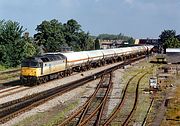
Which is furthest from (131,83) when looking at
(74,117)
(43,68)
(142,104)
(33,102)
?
(74,117)

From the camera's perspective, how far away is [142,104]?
2812cm

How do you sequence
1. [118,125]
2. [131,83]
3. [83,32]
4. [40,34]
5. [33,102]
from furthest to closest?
[83,32] < [40,34] < [131,83] < [33,102] < [118,125]

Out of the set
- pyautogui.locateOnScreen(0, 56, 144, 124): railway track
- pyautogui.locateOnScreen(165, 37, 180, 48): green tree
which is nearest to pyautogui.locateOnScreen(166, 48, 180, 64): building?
pyautogui.locateOnScreen(0, 56, 144, 124): railway track

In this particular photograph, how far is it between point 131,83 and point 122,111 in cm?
Answer: 1564

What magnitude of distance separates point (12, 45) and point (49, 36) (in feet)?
120

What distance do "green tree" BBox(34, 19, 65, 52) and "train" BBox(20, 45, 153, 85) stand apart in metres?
27.7

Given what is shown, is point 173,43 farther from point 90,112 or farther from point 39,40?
point 90,112

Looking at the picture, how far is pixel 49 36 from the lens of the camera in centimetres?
9769

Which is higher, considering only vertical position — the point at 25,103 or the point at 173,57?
the point at 173,57

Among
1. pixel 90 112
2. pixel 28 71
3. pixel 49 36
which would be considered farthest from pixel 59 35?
pixel 90 112

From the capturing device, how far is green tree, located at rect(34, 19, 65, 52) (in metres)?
95.2

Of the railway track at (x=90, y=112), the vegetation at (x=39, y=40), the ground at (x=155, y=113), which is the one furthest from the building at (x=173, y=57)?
the railway track at (x=90, y=112)

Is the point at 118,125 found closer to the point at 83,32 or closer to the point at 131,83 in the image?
the point at 131,83

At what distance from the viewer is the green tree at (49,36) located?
9525 cm
